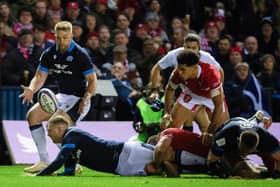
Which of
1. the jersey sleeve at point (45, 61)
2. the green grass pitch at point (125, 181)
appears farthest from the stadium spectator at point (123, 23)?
the green grass pitch at point (125, 181)

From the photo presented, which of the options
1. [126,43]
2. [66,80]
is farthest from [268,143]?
[126,43]

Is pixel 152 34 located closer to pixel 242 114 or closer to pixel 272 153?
pixel 242 114

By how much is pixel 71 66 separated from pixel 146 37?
262 inches

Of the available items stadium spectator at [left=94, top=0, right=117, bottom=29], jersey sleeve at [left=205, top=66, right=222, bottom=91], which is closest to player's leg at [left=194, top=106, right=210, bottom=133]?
jersey sleeve at [left=205, top=66, right=222, bottom=91]

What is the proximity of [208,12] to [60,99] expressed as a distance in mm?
9497

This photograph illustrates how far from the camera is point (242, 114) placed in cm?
→ 2139

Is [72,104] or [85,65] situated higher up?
[85,65]

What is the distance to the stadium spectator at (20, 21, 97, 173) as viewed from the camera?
1639 centimetres

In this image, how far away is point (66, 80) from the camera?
16.7m

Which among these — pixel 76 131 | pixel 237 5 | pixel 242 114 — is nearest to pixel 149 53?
pixel 242 114

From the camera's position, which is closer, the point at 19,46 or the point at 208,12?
the point at 19,46

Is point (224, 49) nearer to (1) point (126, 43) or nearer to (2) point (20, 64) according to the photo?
(1) point (126, 43)

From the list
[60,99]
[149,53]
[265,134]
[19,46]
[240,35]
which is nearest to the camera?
[265,134]

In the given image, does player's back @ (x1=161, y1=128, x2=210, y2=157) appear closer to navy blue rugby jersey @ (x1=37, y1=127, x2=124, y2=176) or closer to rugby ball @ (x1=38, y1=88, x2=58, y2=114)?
navy blue rugby jersey @ (x1=37, y1=127, x2=124, y2=176)
